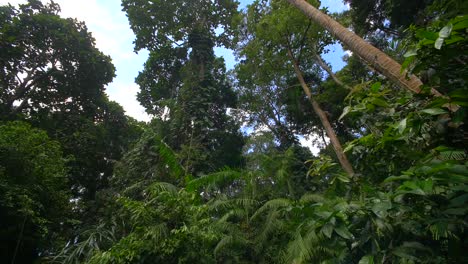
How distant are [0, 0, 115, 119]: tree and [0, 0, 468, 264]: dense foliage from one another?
7 centimetres

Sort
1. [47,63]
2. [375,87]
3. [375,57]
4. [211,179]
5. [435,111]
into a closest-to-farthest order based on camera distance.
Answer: [435,111] < [375,87] < [375,57] < [211,179] < [47,63]

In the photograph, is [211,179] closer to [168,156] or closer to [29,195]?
[168,156]

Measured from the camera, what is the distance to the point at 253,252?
6.77 metres

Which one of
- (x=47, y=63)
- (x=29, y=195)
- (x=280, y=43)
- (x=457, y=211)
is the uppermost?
(x=47, y=63)

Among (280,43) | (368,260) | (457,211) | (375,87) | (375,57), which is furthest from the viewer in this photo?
(280,43)

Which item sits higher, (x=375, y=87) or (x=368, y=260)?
(x=375, y=87)

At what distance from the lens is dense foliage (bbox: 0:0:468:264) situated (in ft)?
5.59

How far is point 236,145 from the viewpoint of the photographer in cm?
1376

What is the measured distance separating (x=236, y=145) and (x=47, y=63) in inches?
399

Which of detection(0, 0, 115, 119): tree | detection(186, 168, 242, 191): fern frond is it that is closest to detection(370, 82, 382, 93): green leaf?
detection(186, 168, 242, 191): fern frond

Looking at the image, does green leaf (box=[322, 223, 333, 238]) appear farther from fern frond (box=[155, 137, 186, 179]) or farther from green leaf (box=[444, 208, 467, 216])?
fern frond (box=[155, 137, 186, 179])

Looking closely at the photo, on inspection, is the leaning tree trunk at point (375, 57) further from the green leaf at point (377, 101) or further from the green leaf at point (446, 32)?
the green leaf at point (446, 32)

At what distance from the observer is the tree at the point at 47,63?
46.3 feet

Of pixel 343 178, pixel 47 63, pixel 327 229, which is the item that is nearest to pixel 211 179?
pixel 343 178
